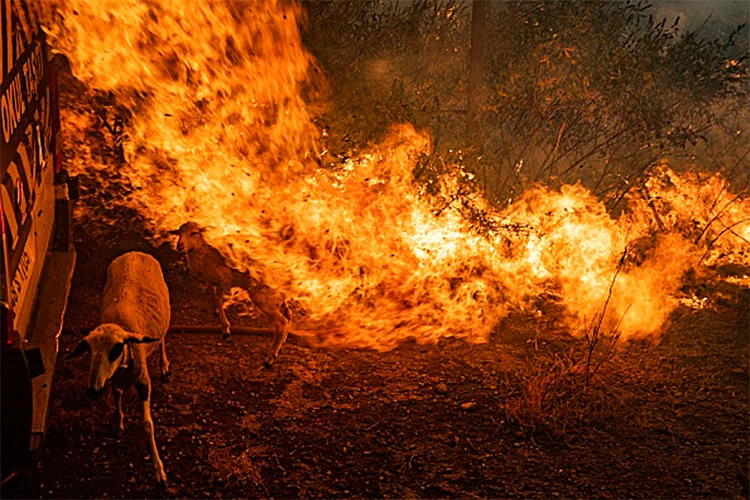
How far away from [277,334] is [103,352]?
2.60 m

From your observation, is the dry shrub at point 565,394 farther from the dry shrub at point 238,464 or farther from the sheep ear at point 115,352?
the sheep ear at point 115,352

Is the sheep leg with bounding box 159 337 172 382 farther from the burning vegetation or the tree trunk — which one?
the tree trunk

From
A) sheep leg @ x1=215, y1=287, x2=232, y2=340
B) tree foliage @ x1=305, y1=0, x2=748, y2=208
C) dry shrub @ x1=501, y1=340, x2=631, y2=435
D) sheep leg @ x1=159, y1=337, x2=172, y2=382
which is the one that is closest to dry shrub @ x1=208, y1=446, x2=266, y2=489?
sheep leg @ x1=159, y1=337, x2=172, y2=382

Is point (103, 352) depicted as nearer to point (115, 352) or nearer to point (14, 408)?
point (115, 352)

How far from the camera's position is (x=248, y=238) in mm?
8750

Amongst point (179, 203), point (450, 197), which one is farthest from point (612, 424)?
point (179, 203)

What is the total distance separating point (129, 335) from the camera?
4.96 m

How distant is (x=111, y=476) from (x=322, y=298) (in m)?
3.85

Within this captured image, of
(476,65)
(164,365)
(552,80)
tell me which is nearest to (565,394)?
(164,365)

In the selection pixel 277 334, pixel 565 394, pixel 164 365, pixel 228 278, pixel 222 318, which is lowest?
pixel 164 365

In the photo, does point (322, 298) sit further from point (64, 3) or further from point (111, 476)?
point (64, 3)

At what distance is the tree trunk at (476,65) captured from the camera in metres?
13.2

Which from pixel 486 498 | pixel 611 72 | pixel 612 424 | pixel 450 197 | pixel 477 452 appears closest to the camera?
pixel 486 498

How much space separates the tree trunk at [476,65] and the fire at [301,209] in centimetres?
355
